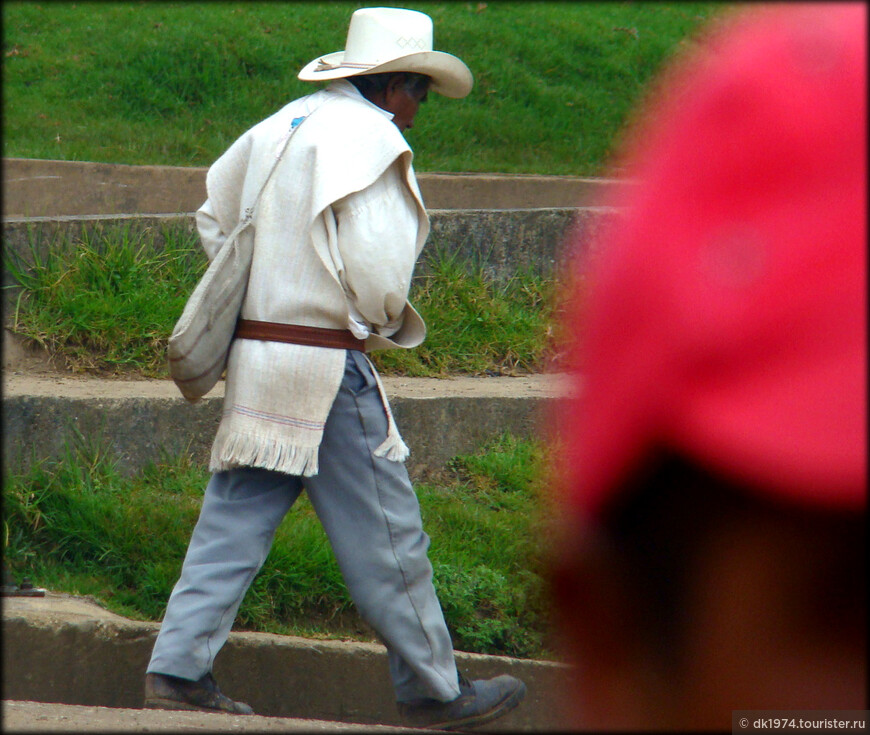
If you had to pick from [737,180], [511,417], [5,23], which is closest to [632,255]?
[737,180]

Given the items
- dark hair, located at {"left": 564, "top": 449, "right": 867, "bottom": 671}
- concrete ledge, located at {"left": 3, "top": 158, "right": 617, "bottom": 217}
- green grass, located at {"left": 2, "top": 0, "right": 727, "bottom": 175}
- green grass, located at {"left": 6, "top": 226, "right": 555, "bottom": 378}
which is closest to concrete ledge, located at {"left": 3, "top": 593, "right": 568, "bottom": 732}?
green grass, located at {"left": 6, "top": 226, "right": 555, "bottom": 378}

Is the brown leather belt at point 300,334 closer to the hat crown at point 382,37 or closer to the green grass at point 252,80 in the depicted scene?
the hat crown at point 382,37

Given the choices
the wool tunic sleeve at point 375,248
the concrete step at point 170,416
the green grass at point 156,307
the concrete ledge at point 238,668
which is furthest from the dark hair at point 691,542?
the green grass at point 156,307

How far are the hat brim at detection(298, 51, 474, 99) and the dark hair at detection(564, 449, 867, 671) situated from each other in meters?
2.43

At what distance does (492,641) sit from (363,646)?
453 millimetres

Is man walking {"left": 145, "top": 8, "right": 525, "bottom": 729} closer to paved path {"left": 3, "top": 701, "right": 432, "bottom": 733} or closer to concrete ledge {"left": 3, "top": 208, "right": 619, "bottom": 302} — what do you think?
paved path {"left": 3, "top": 701, "right": 432, "bottom": 733}

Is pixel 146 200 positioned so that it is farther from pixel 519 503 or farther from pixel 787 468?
pixel 787 468

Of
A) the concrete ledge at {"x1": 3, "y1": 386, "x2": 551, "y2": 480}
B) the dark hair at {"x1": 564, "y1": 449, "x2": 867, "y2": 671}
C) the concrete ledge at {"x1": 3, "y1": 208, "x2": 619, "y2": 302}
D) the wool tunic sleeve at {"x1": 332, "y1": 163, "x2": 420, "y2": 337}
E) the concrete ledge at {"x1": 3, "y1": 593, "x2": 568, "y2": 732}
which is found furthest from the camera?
the concrete ledge at {"x1": 3, "y1": 208, "x2": 619, "y2": 302}

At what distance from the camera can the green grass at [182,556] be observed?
138 inches

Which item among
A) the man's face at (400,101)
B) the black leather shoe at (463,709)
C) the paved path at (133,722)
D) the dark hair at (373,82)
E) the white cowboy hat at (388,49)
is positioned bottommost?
the black leather shoe at (463,709)

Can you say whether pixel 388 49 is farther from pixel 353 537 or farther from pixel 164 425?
pixel 164 425

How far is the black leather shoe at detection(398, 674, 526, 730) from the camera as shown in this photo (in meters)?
2.89

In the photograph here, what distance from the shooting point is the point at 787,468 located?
0.53m

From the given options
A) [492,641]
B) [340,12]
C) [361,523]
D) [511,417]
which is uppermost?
[340,12]
